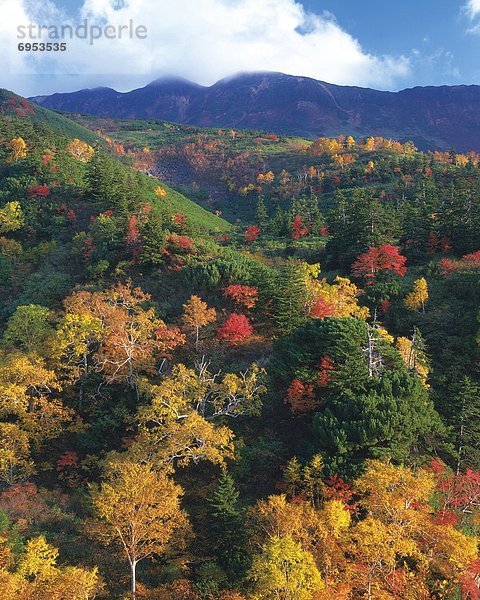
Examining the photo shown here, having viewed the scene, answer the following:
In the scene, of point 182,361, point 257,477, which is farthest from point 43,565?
point 182,361

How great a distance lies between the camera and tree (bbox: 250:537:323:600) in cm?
1633

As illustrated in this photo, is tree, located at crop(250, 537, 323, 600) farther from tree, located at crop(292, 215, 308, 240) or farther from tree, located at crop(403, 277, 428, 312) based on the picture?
tree, located at crop(292, 215, 308, 240)

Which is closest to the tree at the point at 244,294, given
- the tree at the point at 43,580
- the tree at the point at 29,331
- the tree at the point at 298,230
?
the tree at the point at 29,331

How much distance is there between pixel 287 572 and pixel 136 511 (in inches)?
278

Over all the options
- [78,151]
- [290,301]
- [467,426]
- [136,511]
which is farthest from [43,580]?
[78,151]

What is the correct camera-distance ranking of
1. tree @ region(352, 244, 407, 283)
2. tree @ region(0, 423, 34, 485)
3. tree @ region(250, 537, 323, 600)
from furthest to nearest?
tree @ region(352, 244, 407, 283) → tree @ region(0, 423, 34, 485) → tree @ region(250, 537, 323, 600)

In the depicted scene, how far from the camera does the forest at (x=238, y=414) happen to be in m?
19.0

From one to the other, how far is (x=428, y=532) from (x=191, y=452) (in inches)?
506

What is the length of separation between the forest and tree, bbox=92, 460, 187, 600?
0.32 feet

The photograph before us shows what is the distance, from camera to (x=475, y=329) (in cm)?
3616

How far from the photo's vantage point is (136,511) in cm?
1903

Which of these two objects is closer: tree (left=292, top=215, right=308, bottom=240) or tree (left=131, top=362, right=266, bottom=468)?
tree (left=131, top=362, right=266, bottom=468)

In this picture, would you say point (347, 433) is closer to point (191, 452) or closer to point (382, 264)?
point (191, 452)

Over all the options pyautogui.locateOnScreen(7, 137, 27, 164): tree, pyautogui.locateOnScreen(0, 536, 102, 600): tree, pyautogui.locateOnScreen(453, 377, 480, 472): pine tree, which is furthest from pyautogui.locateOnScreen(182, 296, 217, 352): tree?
pyautogui.locateOnScreen(7, 137, 27, 164): tree
